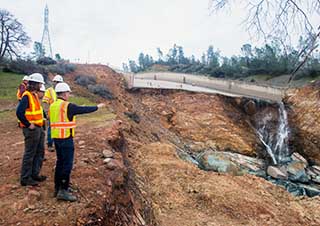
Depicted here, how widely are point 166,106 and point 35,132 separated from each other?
52.6 feet

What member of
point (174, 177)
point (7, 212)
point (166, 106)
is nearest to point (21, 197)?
point (7, 212)

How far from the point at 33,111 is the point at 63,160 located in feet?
2.82

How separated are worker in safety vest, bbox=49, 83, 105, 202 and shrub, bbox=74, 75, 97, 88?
15214 millimetres

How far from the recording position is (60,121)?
361 cm

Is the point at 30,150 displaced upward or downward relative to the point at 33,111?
downward

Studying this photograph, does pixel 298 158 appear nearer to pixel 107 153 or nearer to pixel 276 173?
pixel 276 173

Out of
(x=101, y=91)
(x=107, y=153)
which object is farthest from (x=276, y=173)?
(x=101, y=91)

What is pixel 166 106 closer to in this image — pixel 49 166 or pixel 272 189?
pixel 272 189

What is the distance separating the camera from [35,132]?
13.0ft

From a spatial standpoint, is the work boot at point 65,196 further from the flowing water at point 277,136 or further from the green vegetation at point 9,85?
the flowing water at point 277,136

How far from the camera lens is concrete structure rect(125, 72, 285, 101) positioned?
69.1 feet

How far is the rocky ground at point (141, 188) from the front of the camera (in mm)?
3715

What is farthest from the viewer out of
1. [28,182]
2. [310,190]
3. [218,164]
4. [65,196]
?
[310,190]

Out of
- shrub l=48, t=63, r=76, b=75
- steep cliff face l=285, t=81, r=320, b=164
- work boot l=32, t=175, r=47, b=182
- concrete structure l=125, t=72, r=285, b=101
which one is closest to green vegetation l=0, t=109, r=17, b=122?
work boot l=32, t=175, r=47, b=182
